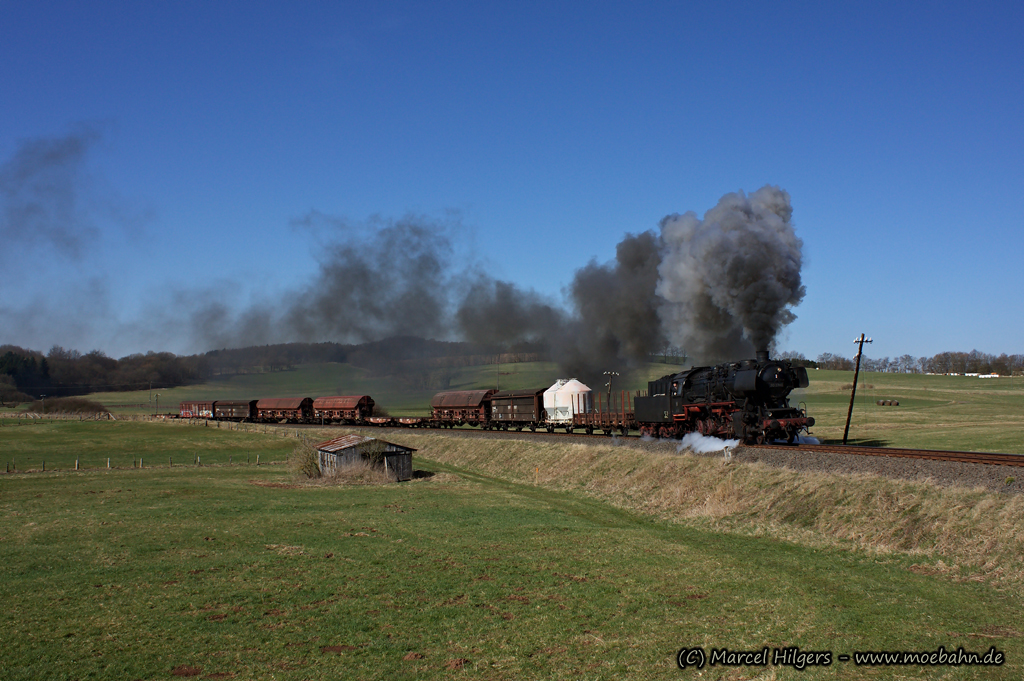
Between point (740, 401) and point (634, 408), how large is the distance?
15.1m

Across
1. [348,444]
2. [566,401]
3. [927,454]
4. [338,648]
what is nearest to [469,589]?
[338,648]

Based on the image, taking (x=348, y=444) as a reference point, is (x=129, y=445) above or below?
below

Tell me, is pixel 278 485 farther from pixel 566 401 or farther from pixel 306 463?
pixel 566 401

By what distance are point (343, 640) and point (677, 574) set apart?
7750 mm

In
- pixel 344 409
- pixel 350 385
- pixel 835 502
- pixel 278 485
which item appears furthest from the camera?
pixel 350 385

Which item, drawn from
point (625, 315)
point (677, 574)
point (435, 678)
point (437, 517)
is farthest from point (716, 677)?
point (625, 315)

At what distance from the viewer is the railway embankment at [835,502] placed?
15164mm

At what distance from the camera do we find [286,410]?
86250 mm

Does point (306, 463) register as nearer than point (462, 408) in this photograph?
Yes

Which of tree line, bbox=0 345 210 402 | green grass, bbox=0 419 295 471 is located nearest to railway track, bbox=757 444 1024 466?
green grass, bbox=0 419 295 471

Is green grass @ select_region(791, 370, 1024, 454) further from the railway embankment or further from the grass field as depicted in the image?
the grass field

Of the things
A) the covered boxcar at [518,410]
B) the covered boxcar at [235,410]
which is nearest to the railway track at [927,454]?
the covered boxcar at [518,410]

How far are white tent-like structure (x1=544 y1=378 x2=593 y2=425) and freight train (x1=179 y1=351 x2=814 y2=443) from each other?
0.27ft

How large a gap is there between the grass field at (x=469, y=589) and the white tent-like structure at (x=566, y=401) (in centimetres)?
2745
